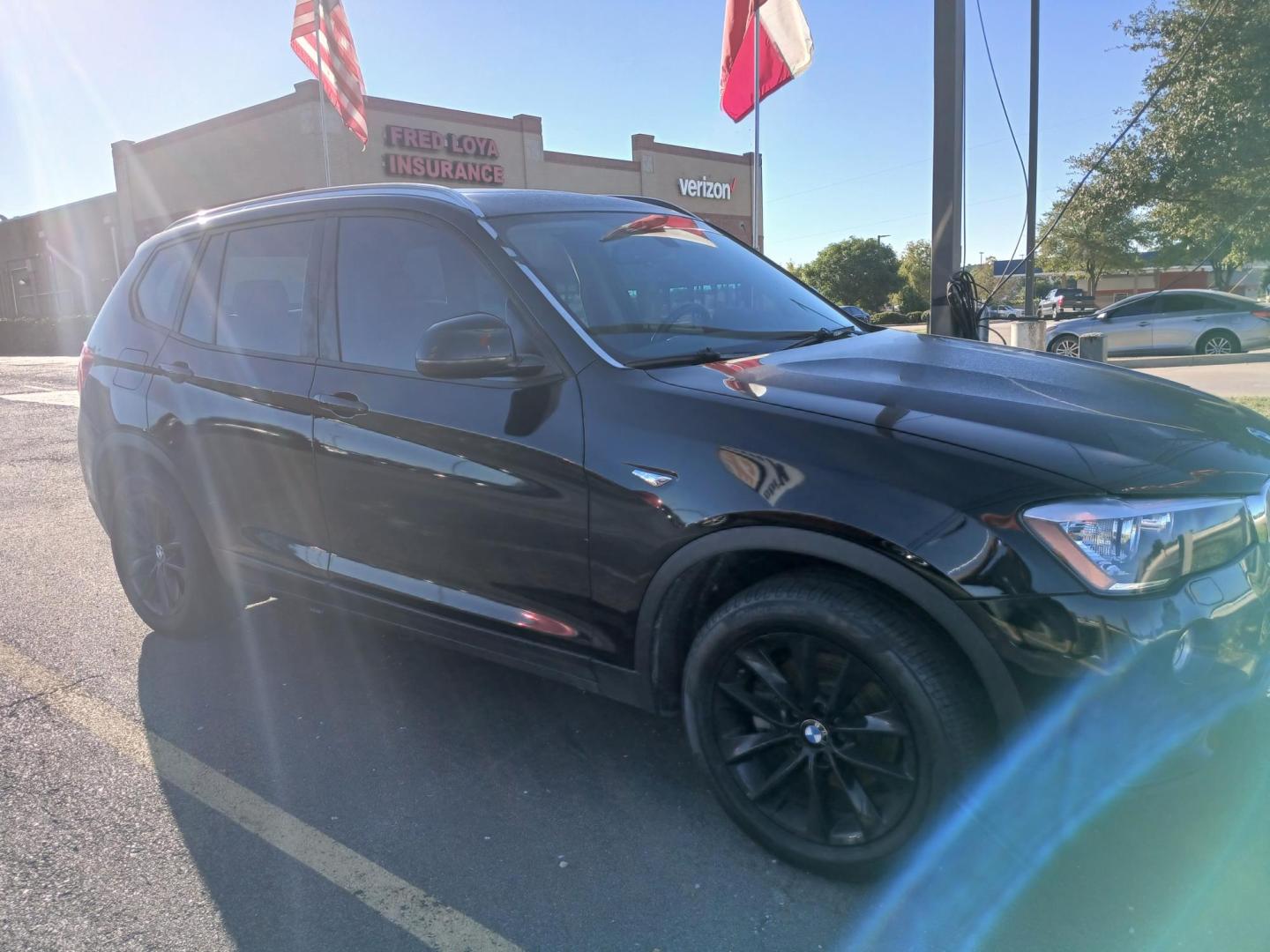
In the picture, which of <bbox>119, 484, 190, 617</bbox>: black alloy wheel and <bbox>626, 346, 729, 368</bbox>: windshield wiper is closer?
<bbox>626, 346, 729, 368</bbox>: windshield wiper

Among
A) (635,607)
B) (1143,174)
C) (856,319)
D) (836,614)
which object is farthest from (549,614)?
(1143,174)

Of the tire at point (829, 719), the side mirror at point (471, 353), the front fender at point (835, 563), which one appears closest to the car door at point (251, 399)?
the side mirror at point (471, 353)

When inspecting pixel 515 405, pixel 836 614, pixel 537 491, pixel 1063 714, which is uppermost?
pixel 515 405

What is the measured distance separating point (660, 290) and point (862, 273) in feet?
163

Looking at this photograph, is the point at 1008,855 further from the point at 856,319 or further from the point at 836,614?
the point at 856,319

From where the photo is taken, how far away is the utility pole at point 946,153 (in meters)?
6.11

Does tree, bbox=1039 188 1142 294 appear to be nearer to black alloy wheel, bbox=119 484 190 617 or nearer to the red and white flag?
the red and white flag

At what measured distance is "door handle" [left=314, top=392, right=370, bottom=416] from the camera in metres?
3.27

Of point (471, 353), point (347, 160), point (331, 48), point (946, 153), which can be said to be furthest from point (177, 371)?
point (347, 160)

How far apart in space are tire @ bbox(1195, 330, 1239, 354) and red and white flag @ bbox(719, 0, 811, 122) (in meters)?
10.5

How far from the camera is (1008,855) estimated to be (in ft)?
7.74

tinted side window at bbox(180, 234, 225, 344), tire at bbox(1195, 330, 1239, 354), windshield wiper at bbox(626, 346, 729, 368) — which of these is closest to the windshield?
windshield wiper at bbox(626, 346, 729, 368)

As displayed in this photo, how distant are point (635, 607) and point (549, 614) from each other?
344 mm

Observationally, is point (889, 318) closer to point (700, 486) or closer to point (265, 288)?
point (265, 288)
